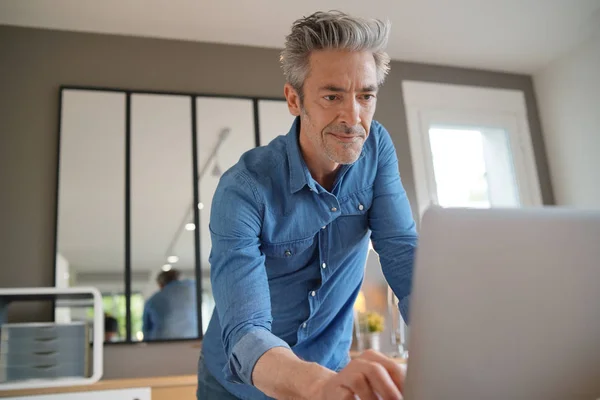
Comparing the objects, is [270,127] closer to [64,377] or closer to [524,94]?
[64,377]

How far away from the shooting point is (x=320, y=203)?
4.34 feet

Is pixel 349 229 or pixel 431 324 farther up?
pixel 349 229

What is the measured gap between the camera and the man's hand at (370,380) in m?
0.60

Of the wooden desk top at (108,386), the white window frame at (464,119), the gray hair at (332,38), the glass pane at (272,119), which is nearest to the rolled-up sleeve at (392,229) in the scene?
the gray hair at (332,38)

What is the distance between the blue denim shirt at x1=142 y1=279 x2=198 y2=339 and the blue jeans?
1737mm

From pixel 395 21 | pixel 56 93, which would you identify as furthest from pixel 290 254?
pixel 395 21

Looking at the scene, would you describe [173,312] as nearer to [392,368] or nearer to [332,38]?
[332,38]

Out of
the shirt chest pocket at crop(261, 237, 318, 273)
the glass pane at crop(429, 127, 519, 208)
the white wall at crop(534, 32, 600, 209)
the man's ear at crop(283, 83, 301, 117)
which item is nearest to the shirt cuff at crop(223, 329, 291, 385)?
the shirt chest pocket at crop(261, 237, 318, 273)

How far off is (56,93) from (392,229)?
2665mm

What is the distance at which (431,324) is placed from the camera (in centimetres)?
53

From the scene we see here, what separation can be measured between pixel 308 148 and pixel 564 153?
339 centimetres

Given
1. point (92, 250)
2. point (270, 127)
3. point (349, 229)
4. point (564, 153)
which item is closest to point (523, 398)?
point (349, 229)

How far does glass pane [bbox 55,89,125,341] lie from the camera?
305 centimetres

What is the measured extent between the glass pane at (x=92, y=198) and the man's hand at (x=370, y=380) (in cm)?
254
